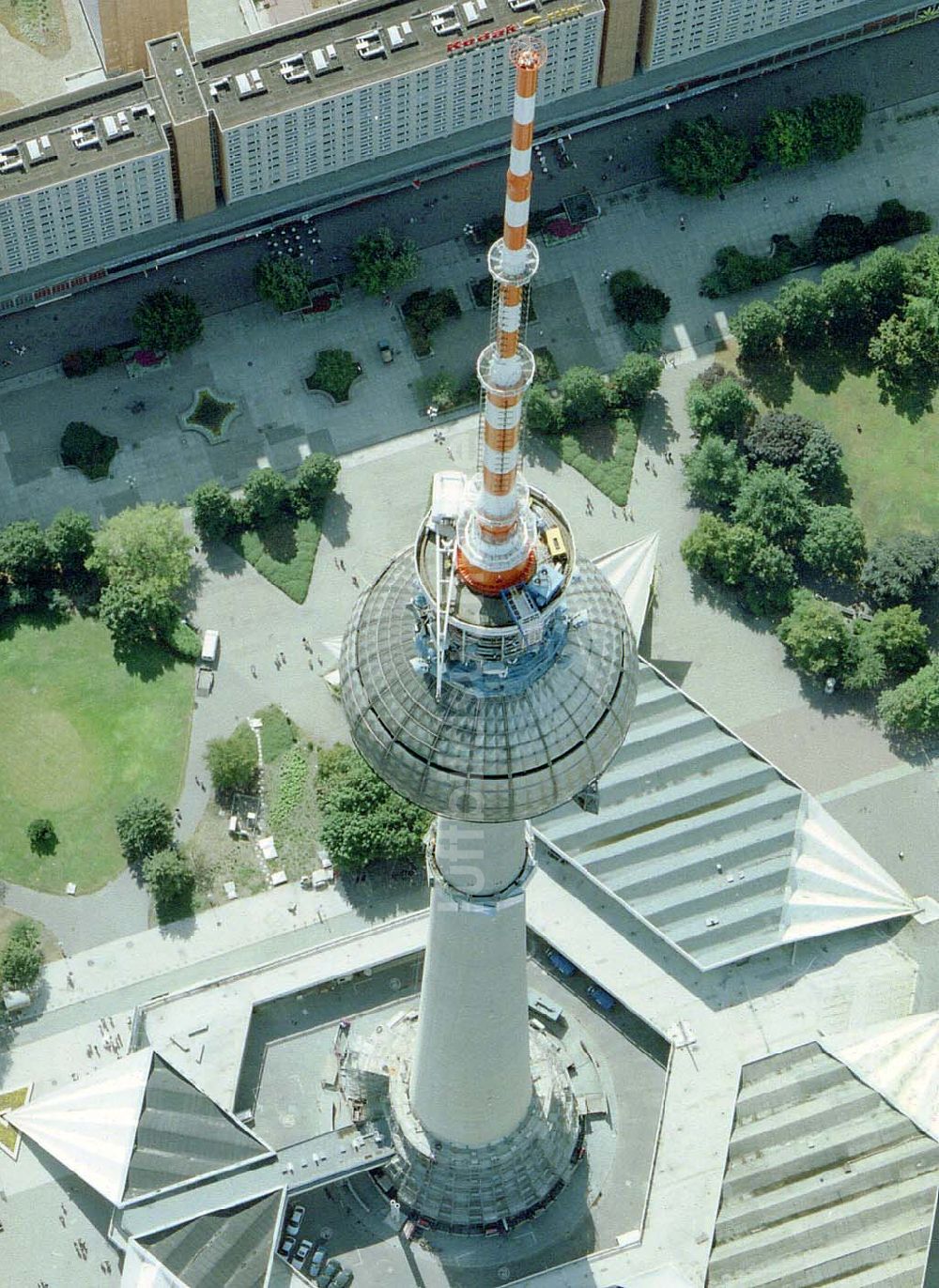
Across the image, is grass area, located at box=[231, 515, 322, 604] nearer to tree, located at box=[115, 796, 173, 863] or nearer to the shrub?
the shrub

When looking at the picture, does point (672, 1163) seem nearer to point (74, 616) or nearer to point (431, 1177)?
point (431, 1177)

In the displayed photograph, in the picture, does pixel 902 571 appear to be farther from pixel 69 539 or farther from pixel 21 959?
pixel 21 959

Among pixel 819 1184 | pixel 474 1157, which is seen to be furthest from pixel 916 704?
pixel 474 1157

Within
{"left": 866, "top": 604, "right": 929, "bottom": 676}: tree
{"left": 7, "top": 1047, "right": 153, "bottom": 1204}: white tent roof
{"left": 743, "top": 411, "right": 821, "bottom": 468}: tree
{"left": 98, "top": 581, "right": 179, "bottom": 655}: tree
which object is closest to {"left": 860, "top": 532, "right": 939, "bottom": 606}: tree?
{"left": 866, "top": 604, "right": 929, "bottom": 676}: tree

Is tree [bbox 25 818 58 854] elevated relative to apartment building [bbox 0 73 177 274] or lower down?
lower down

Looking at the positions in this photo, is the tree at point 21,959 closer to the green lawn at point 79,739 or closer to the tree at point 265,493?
the green lawn at point 79,739

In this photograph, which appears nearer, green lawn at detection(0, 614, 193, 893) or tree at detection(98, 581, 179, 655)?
green lawn at detection(0, 614, 193, 893)

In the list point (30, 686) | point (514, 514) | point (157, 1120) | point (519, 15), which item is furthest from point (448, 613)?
point (519, 15)
